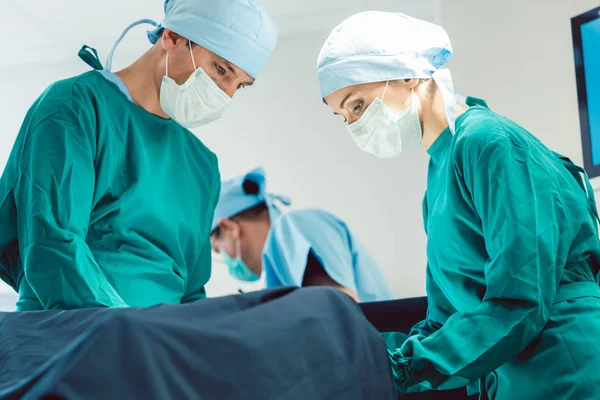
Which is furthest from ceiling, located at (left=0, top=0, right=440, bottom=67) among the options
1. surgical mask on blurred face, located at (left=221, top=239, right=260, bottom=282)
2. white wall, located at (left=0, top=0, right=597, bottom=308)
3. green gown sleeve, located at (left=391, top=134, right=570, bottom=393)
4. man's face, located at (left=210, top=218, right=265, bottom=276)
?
green gown sleeve, located at (left=391, top=134, right=570, bottom=393)

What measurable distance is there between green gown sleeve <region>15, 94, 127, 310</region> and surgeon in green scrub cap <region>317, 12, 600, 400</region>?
0.59 m

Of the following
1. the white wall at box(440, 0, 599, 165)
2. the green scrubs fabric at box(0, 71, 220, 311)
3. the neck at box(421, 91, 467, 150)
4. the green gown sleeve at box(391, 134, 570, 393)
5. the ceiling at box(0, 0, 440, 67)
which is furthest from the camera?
the ceiling at box(0, 0, 440, 67)

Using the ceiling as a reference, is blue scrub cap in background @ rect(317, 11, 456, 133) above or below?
below

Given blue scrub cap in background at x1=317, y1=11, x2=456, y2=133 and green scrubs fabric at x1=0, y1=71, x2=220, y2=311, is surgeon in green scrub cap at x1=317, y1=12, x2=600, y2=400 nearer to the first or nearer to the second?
blue scrub cap in background at x1=317, y1=11, x2=456, y2=133

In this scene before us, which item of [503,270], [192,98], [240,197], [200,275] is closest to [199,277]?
[200,275]

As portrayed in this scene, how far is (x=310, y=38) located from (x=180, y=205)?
2679 millimetres

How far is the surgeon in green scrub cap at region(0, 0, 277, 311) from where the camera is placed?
1.34 metres

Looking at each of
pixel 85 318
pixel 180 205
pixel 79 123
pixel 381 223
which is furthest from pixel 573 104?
pixel 85 318

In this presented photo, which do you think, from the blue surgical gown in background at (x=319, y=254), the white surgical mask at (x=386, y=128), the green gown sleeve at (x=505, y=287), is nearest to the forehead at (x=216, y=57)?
the white surgical mask at (x=386, y=128)

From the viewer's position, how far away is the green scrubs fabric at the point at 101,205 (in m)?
1.32

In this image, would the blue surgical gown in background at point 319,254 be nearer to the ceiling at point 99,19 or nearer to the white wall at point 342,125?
the white wall at point 342,125

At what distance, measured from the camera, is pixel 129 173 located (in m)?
1.66

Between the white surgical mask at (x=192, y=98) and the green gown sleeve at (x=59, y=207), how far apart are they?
0.26 m

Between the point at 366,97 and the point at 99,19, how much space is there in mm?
2799
